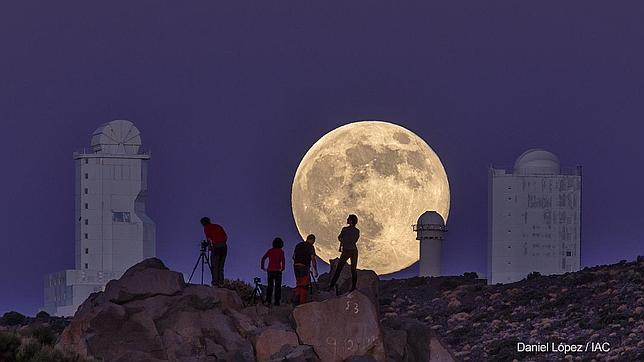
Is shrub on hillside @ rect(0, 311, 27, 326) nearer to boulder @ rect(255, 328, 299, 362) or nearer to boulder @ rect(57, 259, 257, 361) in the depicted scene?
boulder @ rect(57, 259, 257, 361)

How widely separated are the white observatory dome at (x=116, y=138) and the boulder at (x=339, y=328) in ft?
270

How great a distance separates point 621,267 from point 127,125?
5195 centimetres

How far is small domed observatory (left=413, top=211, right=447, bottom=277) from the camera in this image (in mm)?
95938

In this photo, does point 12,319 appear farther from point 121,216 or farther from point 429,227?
point 121,216

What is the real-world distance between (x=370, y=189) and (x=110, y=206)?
33.9m

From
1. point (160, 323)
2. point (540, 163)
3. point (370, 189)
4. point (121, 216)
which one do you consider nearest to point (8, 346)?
point (160, 323)

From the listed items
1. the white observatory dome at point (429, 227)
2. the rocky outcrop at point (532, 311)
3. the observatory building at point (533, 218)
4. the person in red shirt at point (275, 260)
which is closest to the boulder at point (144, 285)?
the person in red shirt at point (275, 260)

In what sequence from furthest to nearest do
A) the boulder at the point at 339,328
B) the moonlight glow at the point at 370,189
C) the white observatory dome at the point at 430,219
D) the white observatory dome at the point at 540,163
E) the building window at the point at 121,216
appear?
the building window at the point at 121,216
the white observatory dome at the point at 540,163
the white observatory dome at the point at 430,219
the moonlight glow at the point at 370,189
the boulder at the point at 339,328

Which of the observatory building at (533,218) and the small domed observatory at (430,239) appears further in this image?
the observatory building at (533,218)

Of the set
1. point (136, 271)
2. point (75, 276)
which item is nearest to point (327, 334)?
point (136, 271)

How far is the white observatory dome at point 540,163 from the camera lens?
380 ft

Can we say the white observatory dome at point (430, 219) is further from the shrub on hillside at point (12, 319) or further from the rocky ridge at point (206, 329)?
the rocky ridge at point (206, 329)

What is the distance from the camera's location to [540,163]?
11588 cm

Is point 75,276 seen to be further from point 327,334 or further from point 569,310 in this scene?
point 327,334
